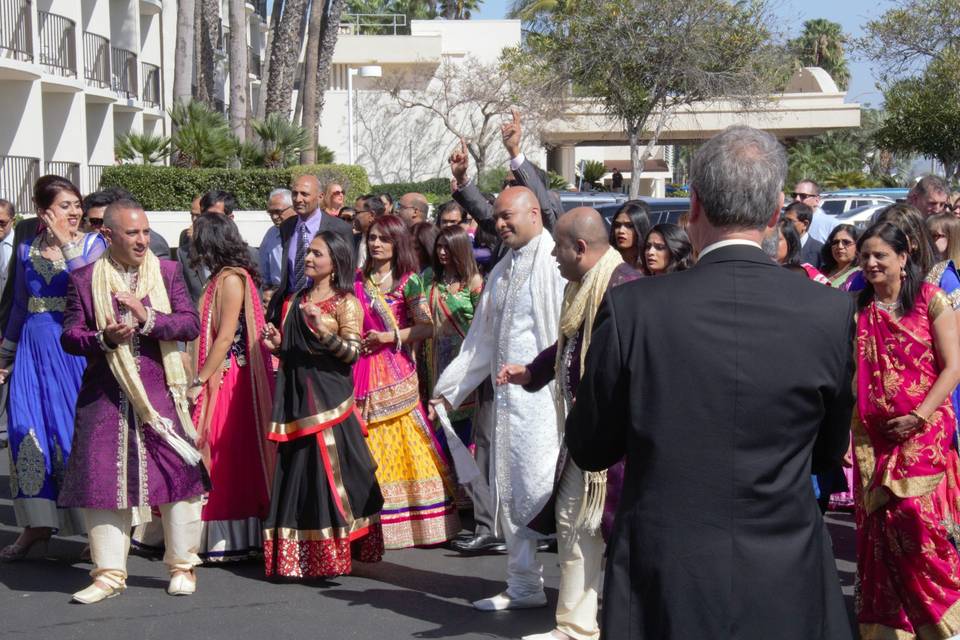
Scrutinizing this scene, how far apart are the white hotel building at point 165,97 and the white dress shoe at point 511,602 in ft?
69.5

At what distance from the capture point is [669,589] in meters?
2.74

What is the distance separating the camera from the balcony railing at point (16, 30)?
2504 centimetres

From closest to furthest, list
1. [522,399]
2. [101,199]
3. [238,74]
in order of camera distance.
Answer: [522,399] < [101,199] < [238,74]

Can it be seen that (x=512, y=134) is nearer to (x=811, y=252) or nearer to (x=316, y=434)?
(x=316, y=434)

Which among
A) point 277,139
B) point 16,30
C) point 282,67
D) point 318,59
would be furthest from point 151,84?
point 277,139

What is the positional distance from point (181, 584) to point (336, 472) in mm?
954

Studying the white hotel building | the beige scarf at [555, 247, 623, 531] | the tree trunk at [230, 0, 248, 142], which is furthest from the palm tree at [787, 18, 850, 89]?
the beige scarf at [555, 247, 623, 531]

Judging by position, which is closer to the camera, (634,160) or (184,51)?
(184,51)

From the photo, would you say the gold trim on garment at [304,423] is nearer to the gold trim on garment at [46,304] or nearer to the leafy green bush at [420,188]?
the gold trim on garment at [46,304]

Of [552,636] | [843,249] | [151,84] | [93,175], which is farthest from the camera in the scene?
[151,84]

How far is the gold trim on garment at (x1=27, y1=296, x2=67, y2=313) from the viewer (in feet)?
22.3

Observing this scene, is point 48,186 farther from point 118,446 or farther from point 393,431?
point 393,431

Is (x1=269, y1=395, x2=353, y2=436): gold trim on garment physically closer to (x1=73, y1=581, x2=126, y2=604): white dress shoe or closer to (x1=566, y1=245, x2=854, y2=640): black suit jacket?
(x1=73, y1=581, x2=126, y2=604): white dress shoe

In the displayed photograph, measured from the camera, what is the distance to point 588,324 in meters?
4.96
